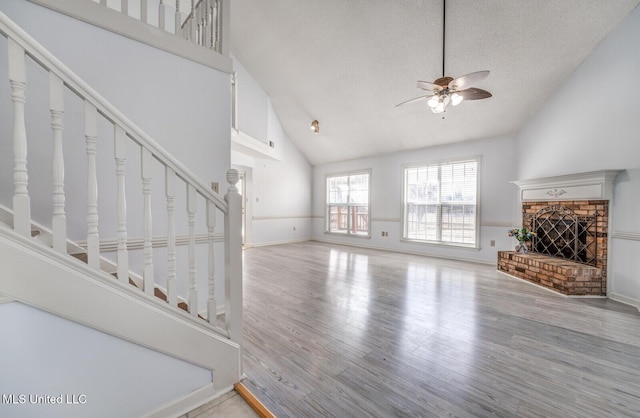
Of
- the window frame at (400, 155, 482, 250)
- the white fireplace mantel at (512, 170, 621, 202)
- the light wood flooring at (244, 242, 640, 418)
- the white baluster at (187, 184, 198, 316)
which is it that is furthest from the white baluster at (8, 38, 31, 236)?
the window frame at (400, 155, 482, 250)

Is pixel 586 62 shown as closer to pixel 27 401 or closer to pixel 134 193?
pixel 134 193

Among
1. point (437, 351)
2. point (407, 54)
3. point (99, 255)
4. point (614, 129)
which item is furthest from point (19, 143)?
point (614, 129)

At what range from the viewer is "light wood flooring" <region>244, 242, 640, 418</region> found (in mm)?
1512

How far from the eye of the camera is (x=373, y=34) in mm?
3836

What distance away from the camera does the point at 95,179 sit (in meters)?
1.16

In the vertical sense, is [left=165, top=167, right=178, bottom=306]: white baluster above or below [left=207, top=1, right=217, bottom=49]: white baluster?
below

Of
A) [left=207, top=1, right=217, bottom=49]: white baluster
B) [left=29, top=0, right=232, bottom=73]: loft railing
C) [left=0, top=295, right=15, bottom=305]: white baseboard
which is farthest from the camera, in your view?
[left=207, top=1, right=217, bottom=49]: white baluster

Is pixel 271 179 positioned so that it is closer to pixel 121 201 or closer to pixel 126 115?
pixel 126 115

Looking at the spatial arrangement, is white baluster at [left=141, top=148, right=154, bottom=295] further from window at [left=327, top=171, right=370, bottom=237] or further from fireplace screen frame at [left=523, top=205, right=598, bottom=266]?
window at [left=327, top=171, right=370, bottom=237]

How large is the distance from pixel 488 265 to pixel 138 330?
541 cm

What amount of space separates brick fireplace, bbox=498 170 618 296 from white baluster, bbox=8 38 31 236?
16.1ft

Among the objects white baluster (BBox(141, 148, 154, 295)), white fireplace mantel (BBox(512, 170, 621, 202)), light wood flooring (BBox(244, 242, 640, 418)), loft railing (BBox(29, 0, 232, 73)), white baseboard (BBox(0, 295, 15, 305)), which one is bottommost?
light wood flooring (BBox(244, 242, 640, 418))

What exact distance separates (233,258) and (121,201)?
657 mm

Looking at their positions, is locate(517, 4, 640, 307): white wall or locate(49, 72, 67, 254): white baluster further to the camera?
locate(517, 4, 640, 307): white wall
